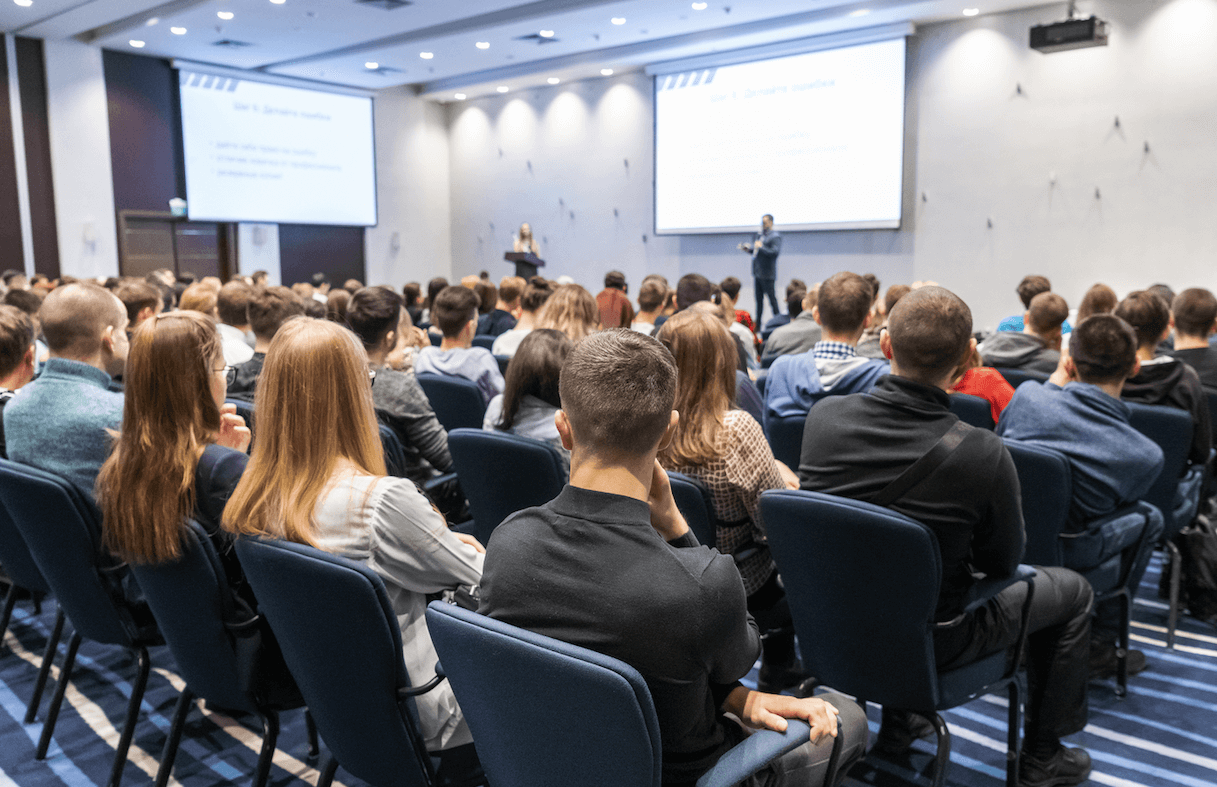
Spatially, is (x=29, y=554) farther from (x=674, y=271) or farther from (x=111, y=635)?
(x=674, y=271)

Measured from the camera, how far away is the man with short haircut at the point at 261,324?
346cm

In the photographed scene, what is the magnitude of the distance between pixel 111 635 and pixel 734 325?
4006mm

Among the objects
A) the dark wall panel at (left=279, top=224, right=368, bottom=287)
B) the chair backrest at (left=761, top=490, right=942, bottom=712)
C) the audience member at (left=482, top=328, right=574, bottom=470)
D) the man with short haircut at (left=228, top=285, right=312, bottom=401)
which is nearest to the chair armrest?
the chair backrest at (left=761, top=490, right=942, bottom=712)

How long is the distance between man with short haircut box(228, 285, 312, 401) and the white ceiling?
8060 millimetres

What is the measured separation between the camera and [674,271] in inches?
540

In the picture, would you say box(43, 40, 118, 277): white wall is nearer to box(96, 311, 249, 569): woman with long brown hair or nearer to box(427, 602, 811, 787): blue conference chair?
box(96, 311, 249, 569): woman with long brown hair

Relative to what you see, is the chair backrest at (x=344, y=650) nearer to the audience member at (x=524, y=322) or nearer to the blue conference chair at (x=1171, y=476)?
the blue conference chair at (x=1171, y=476)

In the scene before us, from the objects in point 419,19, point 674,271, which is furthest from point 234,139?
point 674,271

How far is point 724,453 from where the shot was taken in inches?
94.4

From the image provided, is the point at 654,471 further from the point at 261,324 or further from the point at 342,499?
the point at 261,324

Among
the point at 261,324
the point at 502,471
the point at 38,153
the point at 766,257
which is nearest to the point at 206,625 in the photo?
the point at 502,471

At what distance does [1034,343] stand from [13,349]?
421 cm

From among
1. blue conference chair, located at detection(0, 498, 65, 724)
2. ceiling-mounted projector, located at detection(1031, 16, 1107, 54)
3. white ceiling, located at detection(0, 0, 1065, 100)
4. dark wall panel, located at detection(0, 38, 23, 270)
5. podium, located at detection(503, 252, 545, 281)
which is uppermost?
white ceiling, located at detection(0, 0, 1065, 100)

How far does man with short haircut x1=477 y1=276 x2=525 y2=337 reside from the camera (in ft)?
21.4
